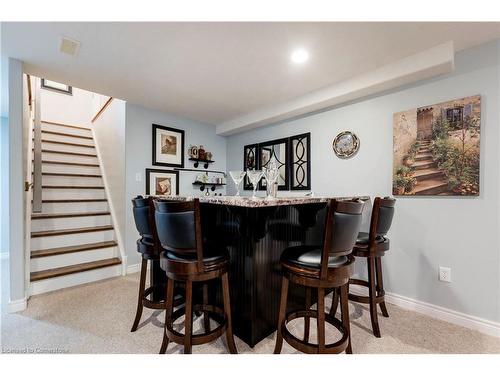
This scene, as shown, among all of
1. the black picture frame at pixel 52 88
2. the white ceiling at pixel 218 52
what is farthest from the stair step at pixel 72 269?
the black picture frame at pixel 52 88

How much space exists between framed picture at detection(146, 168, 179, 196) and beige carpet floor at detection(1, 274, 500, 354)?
1532 mm

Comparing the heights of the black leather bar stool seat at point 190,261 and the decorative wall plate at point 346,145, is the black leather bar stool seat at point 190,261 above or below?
below

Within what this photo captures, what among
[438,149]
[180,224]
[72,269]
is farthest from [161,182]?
[438,149]

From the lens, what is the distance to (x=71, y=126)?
4.51m

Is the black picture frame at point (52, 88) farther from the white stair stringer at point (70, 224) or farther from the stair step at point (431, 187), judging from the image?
the stair step at point (431, 187)

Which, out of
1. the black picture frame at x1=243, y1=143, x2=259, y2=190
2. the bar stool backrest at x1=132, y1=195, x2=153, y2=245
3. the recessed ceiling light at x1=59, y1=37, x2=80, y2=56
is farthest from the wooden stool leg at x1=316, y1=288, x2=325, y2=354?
the black picture frame at x1=243, y1=143, x2=259, y2=190

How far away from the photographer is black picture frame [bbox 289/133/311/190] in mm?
2980

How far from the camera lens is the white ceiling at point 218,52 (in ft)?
5.30

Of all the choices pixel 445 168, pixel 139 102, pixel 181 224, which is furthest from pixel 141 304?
pixel 445 168

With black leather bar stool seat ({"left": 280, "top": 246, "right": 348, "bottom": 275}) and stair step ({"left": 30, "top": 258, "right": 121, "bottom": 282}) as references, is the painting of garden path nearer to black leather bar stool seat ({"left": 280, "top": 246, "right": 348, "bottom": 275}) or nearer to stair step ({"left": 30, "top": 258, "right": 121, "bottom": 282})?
black leather bar stool seat ({"left": 280, "top": 246, "right": 348, "bottom": 275})

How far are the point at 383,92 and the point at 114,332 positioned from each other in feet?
10.6

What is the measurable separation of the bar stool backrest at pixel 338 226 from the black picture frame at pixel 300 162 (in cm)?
185

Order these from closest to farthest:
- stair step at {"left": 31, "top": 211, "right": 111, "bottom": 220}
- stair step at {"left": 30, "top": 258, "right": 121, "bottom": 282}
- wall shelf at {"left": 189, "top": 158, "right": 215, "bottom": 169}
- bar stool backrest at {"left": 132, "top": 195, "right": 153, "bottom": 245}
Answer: bar stool backrest at {"left": 132, "top": 195, "right": 153, "bottom": 245}, stair step at {"left": 30, "top": 258, "right": 121, "bottom": 282}, stair step at {"left": 31, "top": 211, "right": 111, "bottom": 220}, wall shelf at {"left": 189, "top": 158, "right": 215, "bottom": 169}

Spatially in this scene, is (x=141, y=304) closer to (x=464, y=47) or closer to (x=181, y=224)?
(x=181, y=224)
